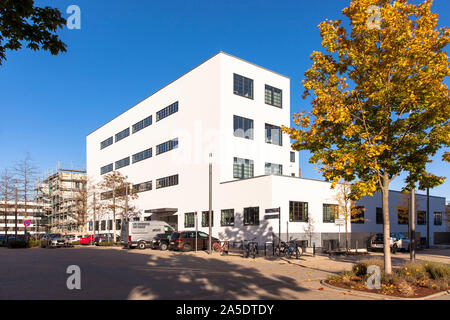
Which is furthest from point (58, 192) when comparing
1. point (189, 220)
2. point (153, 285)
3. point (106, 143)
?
point (153, 285)

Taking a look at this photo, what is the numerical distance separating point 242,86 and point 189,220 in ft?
51.3

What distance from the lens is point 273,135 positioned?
44031 millimetres

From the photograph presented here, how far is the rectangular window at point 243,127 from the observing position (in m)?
41.0

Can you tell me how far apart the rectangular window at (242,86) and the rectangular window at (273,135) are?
414 centimetres

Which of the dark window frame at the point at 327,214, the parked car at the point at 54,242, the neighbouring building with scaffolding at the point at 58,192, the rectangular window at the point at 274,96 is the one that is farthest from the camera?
the neighbouring building with scaffolding at the point at 58,192

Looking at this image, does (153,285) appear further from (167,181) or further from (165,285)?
(167,181)

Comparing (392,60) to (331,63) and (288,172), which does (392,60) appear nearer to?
(331,63)

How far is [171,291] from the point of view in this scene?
11.4 meters

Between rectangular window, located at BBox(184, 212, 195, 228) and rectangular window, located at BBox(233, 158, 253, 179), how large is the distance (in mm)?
6701

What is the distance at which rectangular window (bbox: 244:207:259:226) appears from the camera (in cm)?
3459

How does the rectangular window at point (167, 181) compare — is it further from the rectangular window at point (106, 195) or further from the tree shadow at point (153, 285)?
the tree shadow at point (153, 285)

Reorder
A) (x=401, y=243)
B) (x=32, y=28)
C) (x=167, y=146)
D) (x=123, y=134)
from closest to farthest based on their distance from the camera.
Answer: (x=32, y=28)
(x=401, y=243)
(x=167, y=146)
(x=123, y=134)

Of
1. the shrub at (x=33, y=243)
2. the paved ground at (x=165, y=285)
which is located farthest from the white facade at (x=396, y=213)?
the shrub at (x=33, y=243)
